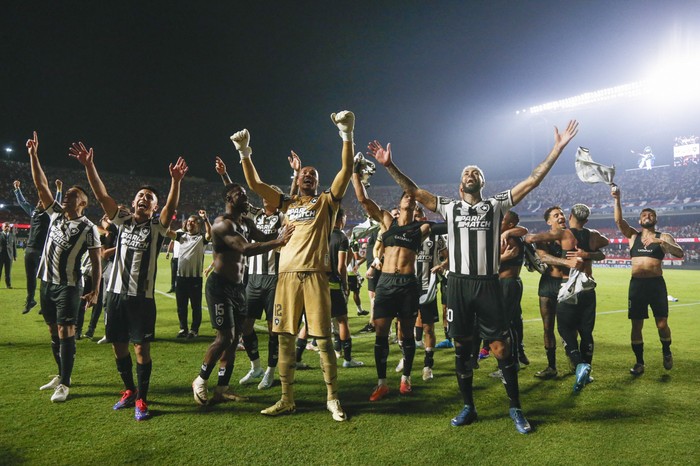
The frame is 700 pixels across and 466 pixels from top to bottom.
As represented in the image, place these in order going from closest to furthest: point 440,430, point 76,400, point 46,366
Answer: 1. point 440,430
2. point 76,400
3. point 46,366

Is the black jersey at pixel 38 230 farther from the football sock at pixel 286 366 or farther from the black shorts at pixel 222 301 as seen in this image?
the football sock at pixel 286 366

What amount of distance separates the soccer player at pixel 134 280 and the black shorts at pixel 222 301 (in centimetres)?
61

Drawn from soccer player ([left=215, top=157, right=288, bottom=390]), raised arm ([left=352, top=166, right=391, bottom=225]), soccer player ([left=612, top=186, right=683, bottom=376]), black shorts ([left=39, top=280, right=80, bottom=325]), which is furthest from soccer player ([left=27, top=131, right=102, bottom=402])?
soccer player ([left=612, top=186, right=683, bottom=376])

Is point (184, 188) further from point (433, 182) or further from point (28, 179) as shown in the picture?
point (433, 182)

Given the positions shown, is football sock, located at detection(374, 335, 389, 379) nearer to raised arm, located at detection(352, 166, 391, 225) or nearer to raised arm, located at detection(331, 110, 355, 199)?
raised arm, located at detection(352, 166, 391, 225)

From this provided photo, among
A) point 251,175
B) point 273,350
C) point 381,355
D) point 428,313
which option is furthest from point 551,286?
point 251,175

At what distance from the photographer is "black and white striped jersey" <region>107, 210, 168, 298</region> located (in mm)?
4891

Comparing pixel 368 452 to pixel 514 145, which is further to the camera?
pixel 514 145

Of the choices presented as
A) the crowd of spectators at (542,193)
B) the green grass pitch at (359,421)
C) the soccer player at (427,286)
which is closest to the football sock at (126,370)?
the green grass pitch at (359,421)

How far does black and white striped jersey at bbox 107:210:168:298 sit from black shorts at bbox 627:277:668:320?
6.56 meters

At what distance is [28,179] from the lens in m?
51.7

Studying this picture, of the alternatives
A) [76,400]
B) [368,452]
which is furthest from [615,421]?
[76,400]

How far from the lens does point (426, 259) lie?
745cm

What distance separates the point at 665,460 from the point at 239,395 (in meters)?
4.20
